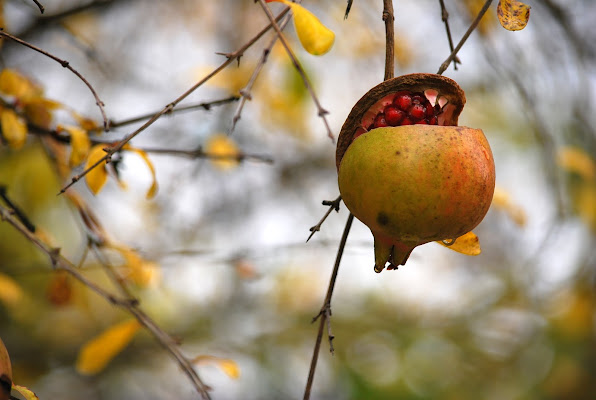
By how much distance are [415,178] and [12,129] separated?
0.79 m

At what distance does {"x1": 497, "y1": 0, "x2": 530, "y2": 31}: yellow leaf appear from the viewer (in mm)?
857

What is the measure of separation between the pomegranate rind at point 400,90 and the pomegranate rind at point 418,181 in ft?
0.20

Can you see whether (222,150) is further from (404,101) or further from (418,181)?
(418,181)

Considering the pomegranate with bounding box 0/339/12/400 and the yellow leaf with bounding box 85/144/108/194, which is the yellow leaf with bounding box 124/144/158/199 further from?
the pomegranate with bounding box 0/339/12/400

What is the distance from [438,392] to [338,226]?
99cm

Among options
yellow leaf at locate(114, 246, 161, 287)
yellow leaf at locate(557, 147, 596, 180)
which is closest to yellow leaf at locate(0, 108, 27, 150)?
yellow leaf at locate(114, 246, 161, 287)

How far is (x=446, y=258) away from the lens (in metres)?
3.28

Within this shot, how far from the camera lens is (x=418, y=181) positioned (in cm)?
68

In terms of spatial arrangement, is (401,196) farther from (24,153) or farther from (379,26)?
(24,153)

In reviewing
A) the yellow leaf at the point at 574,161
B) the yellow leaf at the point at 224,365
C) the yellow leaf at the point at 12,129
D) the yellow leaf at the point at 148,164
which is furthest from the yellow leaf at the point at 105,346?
the yellow leaf at the point at 574,161

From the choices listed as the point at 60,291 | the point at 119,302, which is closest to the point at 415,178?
the point at 119,302

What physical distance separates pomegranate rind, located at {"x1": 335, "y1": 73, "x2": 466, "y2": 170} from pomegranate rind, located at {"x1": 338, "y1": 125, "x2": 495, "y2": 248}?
0.06 metres

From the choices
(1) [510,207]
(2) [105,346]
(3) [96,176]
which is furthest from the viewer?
A: (1) [510,207]

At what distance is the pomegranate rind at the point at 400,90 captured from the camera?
744 mm
